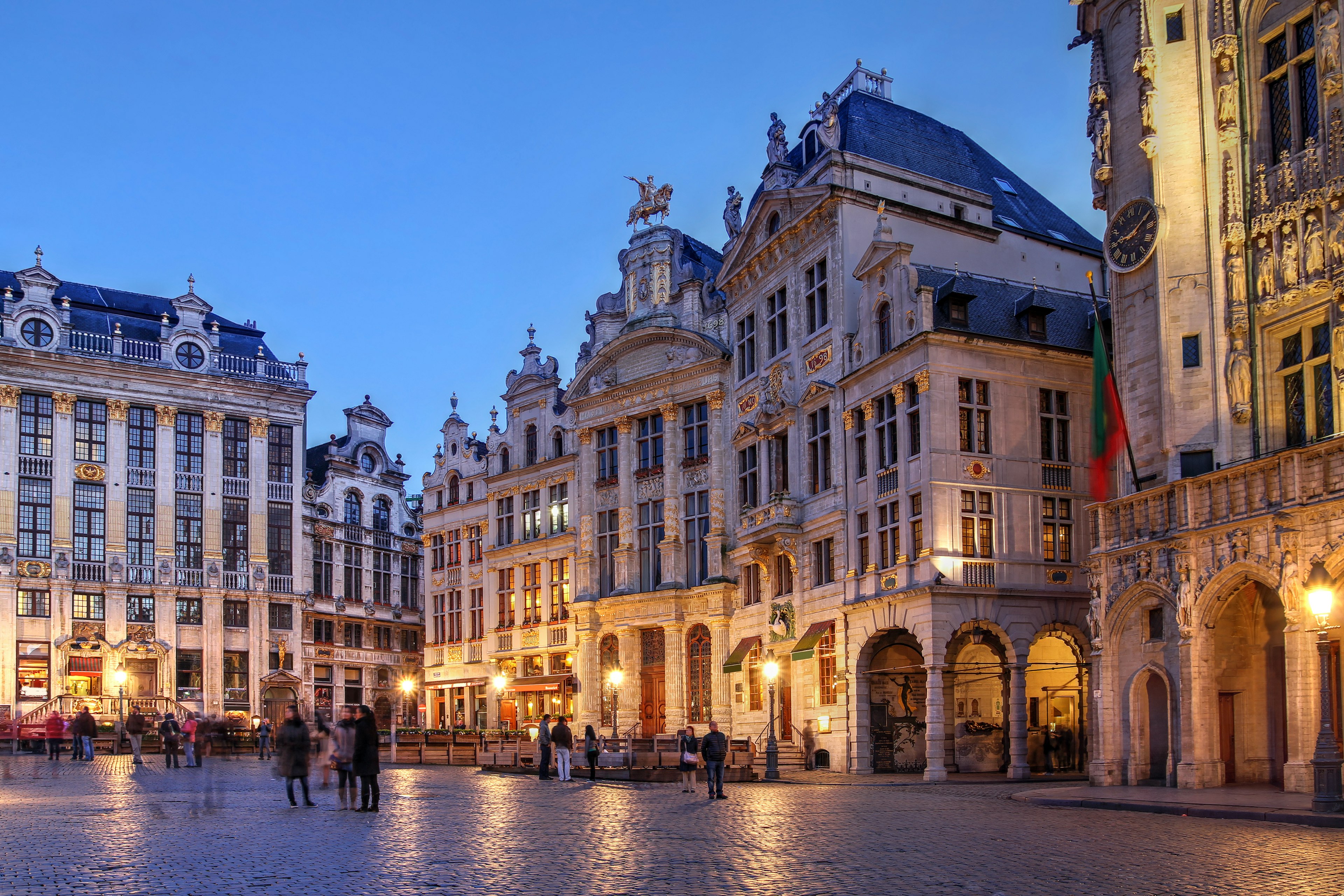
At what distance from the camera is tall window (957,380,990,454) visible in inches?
1503

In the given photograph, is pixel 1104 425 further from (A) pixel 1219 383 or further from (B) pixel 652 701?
(B) pixel 652 701

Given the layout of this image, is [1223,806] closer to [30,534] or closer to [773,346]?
[773,346]

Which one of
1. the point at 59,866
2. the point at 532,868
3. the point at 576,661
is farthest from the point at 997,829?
→ the point at 576,661

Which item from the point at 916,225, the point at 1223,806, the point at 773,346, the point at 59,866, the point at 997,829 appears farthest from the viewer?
the point at 773,346

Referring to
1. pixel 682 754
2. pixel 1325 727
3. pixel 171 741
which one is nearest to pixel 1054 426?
pixel 682 754

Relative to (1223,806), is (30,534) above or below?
above

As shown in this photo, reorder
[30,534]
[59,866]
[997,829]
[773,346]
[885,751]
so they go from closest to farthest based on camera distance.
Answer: [59,866], [997,829], [885,751], [773,346], [30,534]

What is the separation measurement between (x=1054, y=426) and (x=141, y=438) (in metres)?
46.2

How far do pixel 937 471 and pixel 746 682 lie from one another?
13997mm

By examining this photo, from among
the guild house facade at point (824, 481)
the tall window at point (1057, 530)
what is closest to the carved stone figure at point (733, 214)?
the guild house facade at point (824, 481)

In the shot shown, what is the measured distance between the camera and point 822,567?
43.9 metres

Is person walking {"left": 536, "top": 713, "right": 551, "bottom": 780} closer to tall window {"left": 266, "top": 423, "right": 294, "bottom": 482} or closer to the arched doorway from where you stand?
the arched doorway

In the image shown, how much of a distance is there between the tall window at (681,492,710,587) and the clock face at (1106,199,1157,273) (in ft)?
71.6

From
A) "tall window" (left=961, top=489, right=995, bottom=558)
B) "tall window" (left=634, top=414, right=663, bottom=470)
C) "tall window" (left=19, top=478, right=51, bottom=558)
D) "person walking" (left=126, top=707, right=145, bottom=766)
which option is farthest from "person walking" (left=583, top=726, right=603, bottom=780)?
"tall window" (left=19, top=478, right=51, bottom=558)
